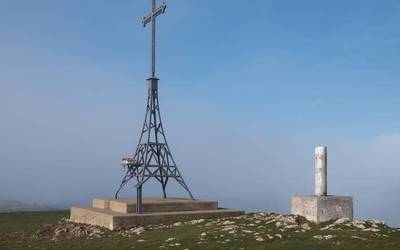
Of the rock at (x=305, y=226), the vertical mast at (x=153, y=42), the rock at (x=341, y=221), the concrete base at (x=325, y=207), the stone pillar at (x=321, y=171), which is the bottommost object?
the rock at (x=305, y=226)

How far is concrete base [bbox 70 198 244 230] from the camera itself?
2634 centimetres

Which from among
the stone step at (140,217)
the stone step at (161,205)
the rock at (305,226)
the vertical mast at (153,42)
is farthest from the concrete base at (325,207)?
the vertical mast at (153,42)

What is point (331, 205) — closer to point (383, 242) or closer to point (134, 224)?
point (383, 242)

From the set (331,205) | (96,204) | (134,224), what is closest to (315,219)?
(331,205)

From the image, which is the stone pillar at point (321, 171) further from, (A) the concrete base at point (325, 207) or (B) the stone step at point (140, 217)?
(B) the stone step at point (140, 217)

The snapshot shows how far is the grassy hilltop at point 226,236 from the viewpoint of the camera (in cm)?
1791

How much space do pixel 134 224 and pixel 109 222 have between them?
1372 millimetres

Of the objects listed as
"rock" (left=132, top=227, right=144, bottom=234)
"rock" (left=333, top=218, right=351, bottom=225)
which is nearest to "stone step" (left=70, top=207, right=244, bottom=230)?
"rock" (left=132, top=227, right=144, bottom=234)

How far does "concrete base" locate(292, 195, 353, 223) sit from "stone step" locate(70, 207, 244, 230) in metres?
6.54

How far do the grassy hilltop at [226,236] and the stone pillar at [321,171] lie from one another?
1767mm

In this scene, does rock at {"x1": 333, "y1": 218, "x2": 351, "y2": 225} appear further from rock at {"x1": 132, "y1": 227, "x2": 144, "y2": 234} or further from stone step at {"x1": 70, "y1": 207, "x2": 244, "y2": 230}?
rock at {"x1": 132, "y1": 227, "x2": 144, "y2": 234}

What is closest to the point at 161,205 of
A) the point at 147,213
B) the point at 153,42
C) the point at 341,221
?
the point at 147,213

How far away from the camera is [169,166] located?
3391cm

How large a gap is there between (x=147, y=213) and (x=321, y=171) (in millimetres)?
10385
